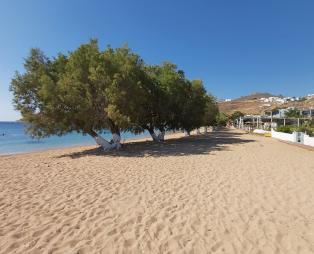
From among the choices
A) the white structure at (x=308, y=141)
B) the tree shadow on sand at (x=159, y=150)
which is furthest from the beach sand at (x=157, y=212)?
the white structure at (x=308, y=141)

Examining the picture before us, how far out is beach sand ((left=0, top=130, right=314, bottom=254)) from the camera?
4410mm

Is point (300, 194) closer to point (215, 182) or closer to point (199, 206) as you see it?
point (215, 182)

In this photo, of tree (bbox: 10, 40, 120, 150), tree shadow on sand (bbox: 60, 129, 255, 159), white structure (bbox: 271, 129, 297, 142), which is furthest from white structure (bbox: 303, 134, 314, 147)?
tree (bbox: 10, 40, 120, 150)

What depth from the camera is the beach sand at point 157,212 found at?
4.41 metres

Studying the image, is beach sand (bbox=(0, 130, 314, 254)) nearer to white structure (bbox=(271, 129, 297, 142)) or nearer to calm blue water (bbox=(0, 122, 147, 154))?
calm blue water (bbox=(0, 122, 147, 154))

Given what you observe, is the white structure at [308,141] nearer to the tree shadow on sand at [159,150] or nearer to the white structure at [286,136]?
the white structure at [286,136]

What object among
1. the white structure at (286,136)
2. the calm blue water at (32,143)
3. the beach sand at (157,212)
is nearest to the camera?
the beach sand at (157,212)

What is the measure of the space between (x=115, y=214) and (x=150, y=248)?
1.64 meters

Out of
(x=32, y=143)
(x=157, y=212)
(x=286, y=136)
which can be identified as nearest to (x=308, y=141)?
(x=286, y=136)

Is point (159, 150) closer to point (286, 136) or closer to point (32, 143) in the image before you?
point (286, 136)

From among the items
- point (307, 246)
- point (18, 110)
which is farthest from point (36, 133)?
point (307, 246)

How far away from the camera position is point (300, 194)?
7.42m

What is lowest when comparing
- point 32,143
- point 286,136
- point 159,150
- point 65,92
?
point 32,143

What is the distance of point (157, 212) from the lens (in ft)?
19.2
